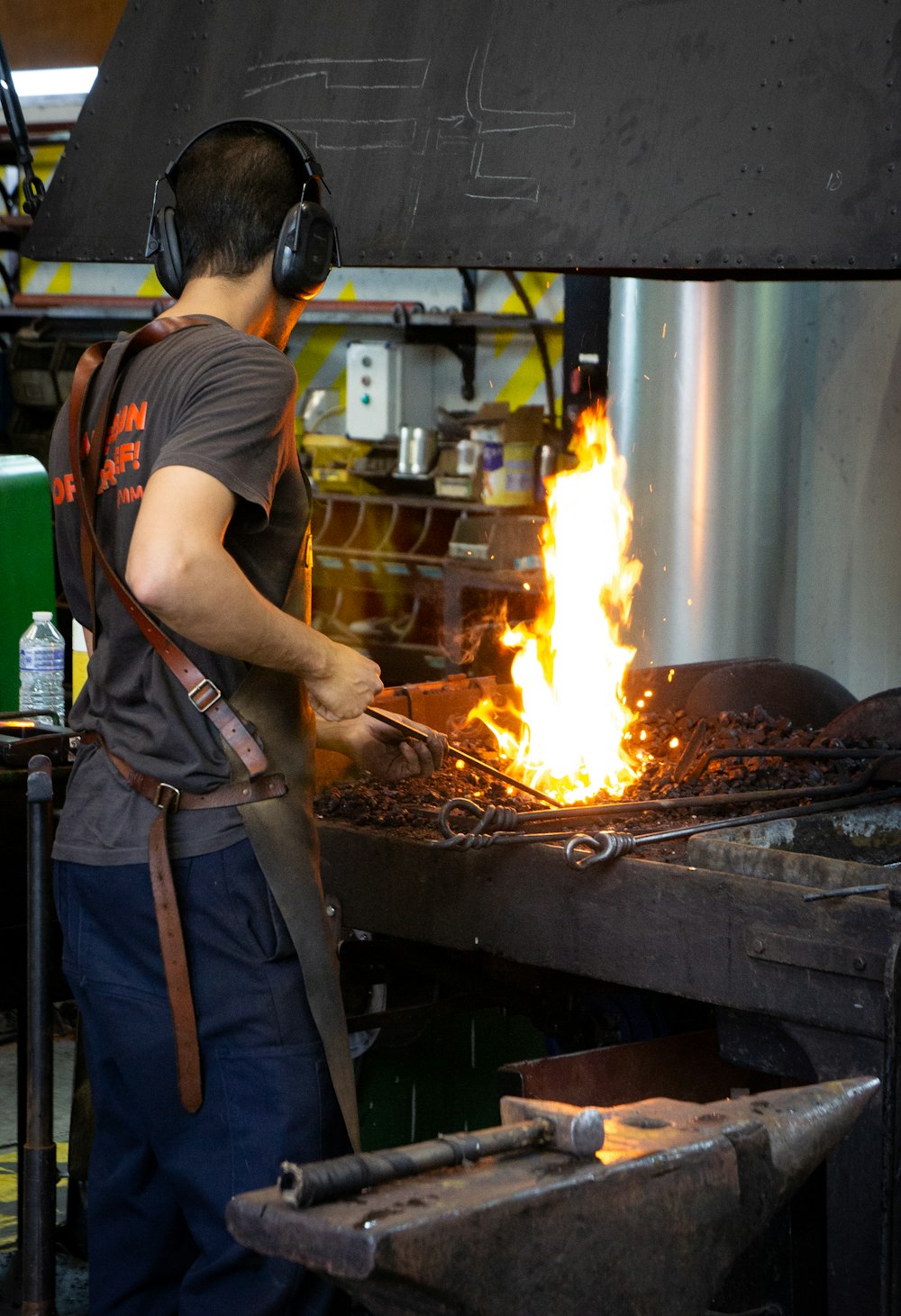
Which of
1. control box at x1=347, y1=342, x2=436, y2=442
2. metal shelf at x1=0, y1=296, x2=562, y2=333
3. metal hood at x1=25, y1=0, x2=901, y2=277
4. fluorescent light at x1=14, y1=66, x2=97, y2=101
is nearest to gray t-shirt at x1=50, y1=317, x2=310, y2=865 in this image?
metal hood at x1=25, y1=0, x2=901, y2=277

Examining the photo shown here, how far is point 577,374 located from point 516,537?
2.09 feet

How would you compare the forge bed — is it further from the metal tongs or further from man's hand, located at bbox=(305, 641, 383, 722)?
man's hand, located at bbox=(305, 641, 383, 722)

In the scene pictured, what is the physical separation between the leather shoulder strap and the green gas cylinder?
4.33 feet

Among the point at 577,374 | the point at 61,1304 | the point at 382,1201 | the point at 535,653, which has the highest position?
the point at 577,374

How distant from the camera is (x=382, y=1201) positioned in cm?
125

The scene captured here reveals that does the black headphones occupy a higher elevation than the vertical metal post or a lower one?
higher

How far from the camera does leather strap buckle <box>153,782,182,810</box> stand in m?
1.81

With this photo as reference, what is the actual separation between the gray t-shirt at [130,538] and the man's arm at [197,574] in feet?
0.09

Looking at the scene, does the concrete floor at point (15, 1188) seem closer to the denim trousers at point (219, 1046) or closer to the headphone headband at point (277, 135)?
the denim trousers at point (219, 1046)

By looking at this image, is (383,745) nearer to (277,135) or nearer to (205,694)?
(205,694)

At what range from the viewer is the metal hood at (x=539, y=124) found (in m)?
2.38

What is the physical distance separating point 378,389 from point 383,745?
4341 millimetres

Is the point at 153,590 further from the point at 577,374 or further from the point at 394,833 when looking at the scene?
the point at 577,374

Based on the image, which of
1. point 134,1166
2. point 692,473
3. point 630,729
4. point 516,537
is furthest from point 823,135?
point 516,537
